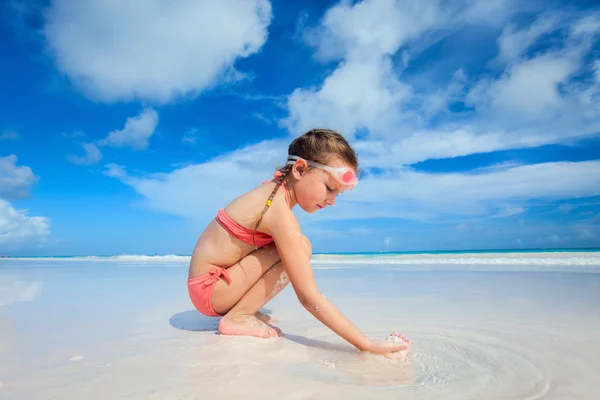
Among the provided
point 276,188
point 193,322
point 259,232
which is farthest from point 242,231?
point 193,322

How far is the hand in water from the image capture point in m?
1.81

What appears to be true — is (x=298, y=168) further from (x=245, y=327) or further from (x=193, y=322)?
(x=193, y=322)

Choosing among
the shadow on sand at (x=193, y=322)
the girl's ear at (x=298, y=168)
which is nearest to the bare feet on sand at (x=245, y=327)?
the shadow on sand at (x=193, y=322)

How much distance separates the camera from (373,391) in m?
1.37

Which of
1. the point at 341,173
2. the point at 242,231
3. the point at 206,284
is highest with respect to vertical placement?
the point at 341,173

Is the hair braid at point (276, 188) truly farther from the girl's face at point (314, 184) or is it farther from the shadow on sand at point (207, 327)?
the shadow on sand at point (207, 327)

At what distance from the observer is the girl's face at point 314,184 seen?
2.30 m

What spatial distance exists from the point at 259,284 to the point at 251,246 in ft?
0.84

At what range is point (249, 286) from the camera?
244 centimetres

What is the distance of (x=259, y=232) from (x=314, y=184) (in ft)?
1.51

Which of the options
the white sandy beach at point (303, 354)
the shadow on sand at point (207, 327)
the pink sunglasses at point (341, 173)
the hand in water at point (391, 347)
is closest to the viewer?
the white sandy beach at point (303, 354)

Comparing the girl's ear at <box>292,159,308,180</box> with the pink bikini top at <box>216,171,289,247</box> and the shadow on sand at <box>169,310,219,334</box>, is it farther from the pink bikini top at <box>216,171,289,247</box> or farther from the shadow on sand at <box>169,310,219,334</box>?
the shadow on sand at <box>169,310,219,334</box>

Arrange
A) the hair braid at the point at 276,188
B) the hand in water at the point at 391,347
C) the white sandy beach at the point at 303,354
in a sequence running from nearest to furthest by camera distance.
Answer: the white sandy beach at the point at 303,354 → the hand in water at the point at 391,347 → the hair braid at the point at 276,188

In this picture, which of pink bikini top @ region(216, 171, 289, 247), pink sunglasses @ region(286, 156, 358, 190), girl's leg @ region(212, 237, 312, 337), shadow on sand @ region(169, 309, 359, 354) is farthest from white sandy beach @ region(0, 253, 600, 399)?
pink sunglasses @ region(286, 156, 358, 190)
